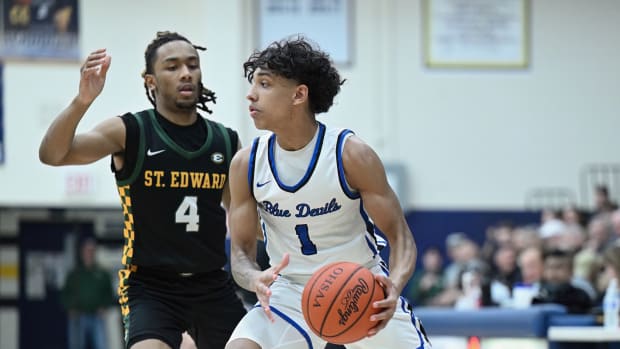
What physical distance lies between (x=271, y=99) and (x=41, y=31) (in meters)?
13.5

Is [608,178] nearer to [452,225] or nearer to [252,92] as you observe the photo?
[452,225]

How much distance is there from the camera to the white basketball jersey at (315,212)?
5957mm

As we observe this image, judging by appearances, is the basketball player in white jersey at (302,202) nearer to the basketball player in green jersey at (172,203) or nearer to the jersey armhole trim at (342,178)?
the jersey armhole trim at (342,178)

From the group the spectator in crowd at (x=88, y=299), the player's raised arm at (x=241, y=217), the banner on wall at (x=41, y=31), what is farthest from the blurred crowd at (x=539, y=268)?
the banner on wall at (x=41, y=31)

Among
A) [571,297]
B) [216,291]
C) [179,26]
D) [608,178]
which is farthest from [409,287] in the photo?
[216,291]

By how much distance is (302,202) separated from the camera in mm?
5965

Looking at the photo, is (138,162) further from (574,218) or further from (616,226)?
(574,218)

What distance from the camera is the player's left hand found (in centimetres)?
548

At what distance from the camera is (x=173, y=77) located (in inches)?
262

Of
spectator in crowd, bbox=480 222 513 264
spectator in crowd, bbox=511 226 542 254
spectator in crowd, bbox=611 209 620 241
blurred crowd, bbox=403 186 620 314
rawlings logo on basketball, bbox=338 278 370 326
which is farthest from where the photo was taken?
spectator in crowd, bbox=480 222 513 264

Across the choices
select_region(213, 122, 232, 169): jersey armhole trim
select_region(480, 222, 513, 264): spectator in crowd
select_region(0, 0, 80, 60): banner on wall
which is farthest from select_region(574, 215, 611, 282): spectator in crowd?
select_region(0, 0, 80, 60): banner on wall

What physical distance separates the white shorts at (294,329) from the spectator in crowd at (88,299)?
15166 millimetres

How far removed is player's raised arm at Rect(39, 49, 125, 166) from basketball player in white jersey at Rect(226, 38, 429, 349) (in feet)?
2.64

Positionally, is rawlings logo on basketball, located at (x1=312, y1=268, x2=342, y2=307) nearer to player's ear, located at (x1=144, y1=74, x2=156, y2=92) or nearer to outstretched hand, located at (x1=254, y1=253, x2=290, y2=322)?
outstretched hand, located at (x1=254, y1=253, x2=290, y2=322)
